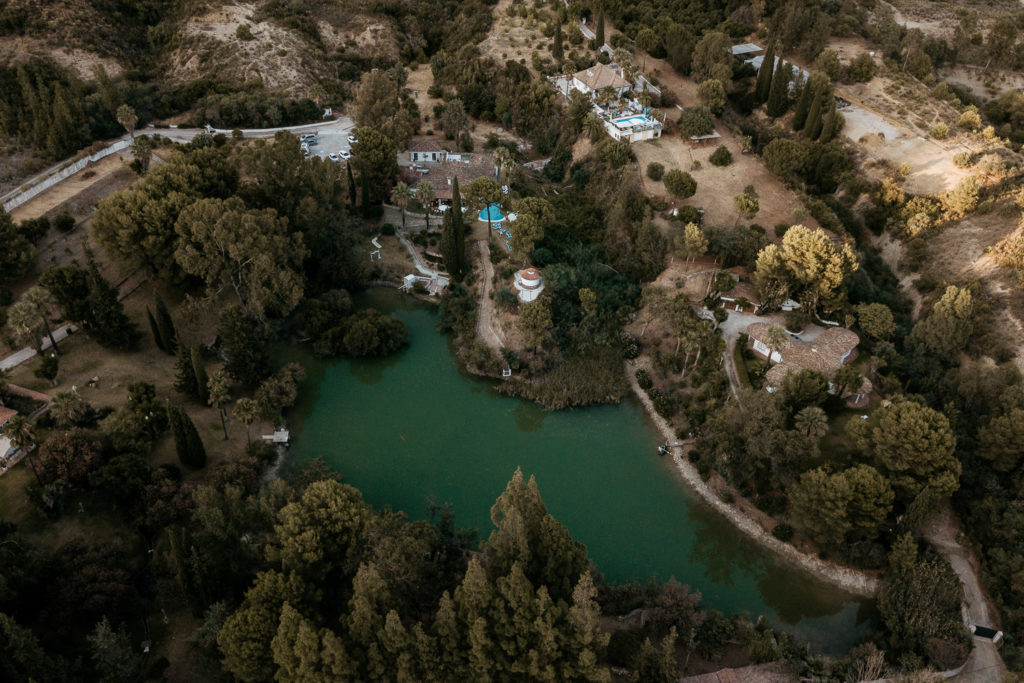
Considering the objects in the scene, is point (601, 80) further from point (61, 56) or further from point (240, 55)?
point (61, 56)

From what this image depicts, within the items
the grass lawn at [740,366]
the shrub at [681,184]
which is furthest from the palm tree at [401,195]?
the grass lawn at [740,366]

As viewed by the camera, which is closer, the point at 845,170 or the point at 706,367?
the point at 706,367

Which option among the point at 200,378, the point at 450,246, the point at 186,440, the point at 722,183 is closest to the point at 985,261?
the point at 722,183

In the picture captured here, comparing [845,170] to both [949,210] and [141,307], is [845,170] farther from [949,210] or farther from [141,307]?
[141,307]

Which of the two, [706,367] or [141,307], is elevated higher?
[141,307]

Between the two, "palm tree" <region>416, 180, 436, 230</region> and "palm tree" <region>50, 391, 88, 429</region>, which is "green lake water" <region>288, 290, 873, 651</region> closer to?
"palm tree" <region>50, 391, 88, 429</region>

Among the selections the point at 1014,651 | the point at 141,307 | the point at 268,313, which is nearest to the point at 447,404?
the point at 268,313

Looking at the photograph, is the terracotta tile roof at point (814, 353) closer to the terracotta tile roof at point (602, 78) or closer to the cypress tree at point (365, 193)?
the terracotta tile roof at point (602, 78)

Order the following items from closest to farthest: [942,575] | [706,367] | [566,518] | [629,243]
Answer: [942,575]
[566,518]
[706,367]
[629,243]
